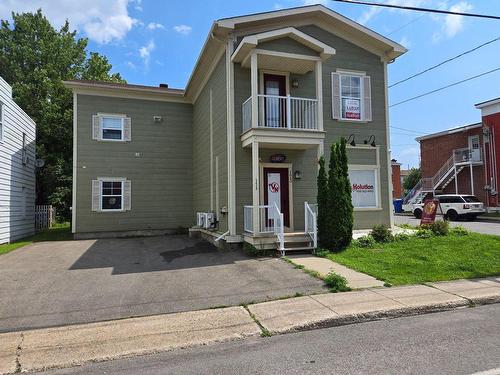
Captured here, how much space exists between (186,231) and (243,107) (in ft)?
23.6

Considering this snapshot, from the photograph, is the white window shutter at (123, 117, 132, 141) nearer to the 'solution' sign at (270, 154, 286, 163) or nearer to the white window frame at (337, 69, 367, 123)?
the 'solution' sign at (270, 154, 286, 163)

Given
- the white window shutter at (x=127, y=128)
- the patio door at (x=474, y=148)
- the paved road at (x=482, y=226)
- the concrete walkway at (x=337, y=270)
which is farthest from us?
the patio door at (x=474, y=148)

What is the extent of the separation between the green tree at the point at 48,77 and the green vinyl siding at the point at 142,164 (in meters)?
8.90

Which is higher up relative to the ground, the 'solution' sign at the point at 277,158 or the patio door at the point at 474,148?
the patio door at the point at 474,148

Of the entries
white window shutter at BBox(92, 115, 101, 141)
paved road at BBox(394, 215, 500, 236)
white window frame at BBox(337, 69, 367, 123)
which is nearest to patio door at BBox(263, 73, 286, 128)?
white window frame at BBox(337, 69, 367, 123)

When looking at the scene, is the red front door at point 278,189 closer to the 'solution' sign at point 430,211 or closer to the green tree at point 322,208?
the green tree at point 322,208

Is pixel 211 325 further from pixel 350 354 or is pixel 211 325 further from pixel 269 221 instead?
pixel 269 221

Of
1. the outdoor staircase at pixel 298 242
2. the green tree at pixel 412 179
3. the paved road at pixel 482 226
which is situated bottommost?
the paved road at pixel 482 226

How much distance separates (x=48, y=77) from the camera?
26.9 metres

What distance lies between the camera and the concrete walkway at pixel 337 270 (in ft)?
24.6

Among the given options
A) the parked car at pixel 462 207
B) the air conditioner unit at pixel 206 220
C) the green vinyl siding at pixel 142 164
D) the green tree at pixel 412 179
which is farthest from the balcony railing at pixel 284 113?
the green tree at pixel 412 179

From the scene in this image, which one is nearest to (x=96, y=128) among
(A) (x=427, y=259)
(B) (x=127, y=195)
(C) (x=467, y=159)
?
(B) (x=127, y=195)

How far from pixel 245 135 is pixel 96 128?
8366 mm

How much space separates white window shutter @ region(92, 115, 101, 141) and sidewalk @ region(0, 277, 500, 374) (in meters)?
12.3
